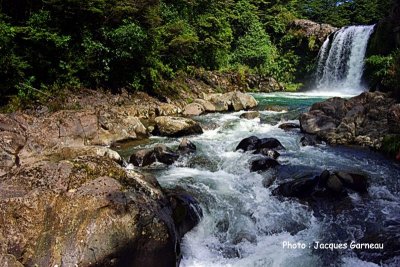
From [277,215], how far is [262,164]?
8.64 feet

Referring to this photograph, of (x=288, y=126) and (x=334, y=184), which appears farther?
(x=288, y=126)

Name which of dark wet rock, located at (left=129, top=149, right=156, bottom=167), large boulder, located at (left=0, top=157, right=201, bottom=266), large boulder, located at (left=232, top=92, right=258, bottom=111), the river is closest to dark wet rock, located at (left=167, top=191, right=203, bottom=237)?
the river

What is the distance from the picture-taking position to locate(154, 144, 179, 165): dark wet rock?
10453 mm

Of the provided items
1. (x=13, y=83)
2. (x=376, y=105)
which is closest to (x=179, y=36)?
(x=13, y=83)

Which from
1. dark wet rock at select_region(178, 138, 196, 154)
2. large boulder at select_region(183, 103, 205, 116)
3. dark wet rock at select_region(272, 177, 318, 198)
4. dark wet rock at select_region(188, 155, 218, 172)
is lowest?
large boulder at select_region(183, 103, 205, 116)

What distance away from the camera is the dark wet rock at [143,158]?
10.3 meters

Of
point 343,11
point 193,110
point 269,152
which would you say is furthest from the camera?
point 343,11

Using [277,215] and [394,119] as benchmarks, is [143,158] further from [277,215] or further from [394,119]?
[394,119]

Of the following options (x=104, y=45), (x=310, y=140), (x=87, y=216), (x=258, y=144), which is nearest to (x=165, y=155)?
(x=258, y=144)

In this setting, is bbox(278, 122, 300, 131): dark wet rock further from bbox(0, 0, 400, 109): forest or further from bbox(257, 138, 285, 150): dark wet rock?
bbox(0, 0, 400, 109): forest

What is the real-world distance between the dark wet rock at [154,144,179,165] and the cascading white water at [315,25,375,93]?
20.7 metres

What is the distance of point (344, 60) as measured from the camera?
28.5 metres

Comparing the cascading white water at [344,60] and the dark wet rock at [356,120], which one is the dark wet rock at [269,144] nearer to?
the dark wet rock at [356,120]

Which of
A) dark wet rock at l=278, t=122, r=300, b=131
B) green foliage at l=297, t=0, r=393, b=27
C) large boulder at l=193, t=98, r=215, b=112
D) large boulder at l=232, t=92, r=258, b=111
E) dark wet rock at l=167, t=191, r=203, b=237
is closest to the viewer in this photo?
dark wet rock at l=167, t=191, r=203, b=237
